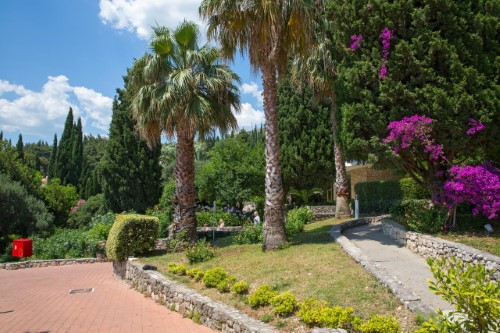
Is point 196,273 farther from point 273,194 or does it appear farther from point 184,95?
point 184,95

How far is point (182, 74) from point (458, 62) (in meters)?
8.94

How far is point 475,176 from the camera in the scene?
1048cm

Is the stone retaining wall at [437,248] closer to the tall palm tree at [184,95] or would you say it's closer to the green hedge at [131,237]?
the tall palm tree at [184,95]

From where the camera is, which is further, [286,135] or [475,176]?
[286,135]

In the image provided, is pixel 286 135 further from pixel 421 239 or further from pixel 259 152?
pixel 421 239

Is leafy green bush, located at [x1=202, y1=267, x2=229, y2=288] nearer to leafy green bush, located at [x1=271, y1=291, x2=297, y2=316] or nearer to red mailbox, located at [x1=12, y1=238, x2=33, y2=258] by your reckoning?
leafy green bush, located at [x1=271, y1=291, x2=297, y2=316]

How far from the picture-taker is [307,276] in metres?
8.88

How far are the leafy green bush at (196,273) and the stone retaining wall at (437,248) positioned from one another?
6.01m

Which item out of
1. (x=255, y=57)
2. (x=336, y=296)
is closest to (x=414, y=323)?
(x=336, y=296)

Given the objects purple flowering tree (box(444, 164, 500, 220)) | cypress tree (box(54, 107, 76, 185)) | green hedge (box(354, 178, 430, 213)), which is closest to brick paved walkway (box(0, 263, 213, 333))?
purple flowering tree (box(444, 164, 500, 220))

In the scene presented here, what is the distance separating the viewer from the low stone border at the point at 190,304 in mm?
6779

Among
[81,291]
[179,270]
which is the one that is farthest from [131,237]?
[179,270]

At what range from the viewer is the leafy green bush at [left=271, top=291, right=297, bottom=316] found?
688cm

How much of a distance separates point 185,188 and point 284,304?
9.21 metres
